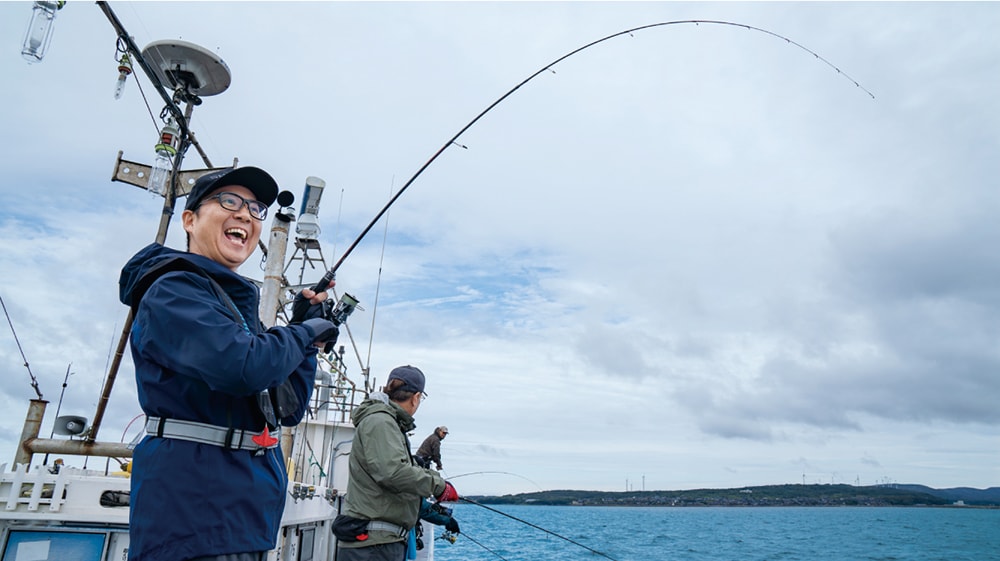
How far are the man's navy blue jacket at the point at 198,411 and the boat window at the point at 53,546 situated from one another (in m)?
2.89

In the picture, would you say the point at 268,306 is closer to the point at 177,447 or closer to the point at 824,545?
the point at 177,447

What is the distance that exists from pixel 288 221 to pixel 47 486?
3520 mm

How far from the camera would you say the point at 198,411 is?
1.78 meters

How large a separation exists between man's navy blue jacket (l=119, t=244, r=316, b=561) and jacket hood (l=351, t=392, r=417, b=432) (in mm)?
2160

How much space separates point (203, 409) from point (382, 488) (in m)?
2.42

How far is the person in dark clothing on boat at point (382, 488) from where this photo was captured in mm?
3824

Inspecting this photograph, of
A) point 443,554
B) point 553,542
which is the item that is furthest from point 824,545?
point 443,554

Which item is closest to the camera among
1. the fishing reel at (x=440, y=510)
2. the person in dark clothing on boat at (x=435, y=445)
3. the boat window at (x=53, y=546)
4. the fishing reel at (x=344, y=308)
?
the fishing reel at (x=344, y=308)

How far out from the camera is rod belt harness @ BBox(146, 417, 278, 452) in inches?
68.3

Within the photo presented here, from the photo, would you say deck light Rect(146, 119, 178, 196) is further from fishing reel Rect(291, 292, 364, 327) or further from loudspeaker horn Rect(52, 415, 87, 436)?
fishing reel Rect(291, 292, 364, 327)

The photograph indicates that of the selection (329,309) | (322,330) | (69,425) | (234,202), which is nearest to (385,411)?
(329,309)

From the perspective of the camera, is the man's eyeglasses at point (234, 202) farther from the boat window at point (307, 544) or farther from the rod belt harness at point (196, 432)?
the boat window at point (307, 544)

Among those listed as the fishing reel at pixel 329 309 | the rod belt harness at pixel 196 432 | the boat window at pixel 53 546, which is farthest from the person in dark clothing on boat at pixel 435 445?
the rod belt harness at pixel 196 432

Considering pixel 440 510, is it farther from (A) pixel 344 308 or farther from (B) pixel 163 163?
(B) pixel 163 163
